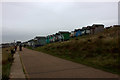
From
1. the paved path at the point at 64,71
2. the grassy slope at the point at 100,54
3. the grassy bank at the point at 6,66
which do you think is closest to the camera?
the paved path at the point at 64,71

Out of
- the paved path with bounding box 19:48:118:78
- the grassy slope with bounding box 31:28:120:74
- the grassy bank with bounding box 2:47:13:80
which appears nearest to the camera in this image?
the paved path with bounding box 19:48:118:78

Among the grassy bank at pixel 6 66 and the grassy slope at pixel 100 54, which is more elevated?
the grassy slope at pixel 100 54

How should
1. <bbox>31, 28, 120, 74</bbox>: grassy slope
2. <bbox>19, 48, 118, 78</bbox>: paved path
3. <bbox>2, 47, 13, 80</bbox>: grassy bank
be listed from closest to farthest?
1. <bbox>19, 48, 118, 78</bbox>: paved path
2. <bbox>2, 47, 13, 80</bbox>: grassy bank
3. <bbox>31, 28, 120, 74</bbox>: grassy slope

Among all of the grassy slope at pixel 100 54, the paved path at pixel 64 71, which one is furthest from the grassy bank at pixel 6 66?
the grassy slope at pixel 100 54

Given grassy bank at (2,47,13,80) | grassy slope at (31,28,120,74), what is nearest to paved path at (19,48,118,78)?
grassy slope at (31,28,120,74)

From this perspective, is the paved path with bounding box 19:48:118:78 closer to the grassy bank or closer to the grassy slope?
the grassy slope

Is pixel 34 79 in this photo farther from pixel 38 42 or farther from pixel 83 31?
pixel 38 42

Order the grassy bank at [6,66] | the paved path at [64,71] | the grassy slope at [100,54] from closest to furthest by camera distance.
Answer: the paved path at [64,71] < the grassy bank at [6,66] < the grassy slope at [100,54]

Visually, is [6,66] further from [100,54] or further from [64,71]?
[100,54]

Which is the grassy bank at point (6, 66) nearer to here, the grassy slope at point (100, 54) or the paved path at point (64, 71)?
the paved path at point (64, 71)

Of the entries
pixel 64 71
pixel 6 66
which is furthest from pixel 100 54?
pixel 6 66

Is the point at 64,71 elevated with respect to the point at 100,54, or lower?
lower

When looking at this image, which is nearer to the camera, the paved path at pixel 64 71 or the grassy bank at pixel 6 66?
the paved path at pixel 64 71

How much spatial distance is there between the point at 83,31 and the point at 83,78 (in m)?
51.7
